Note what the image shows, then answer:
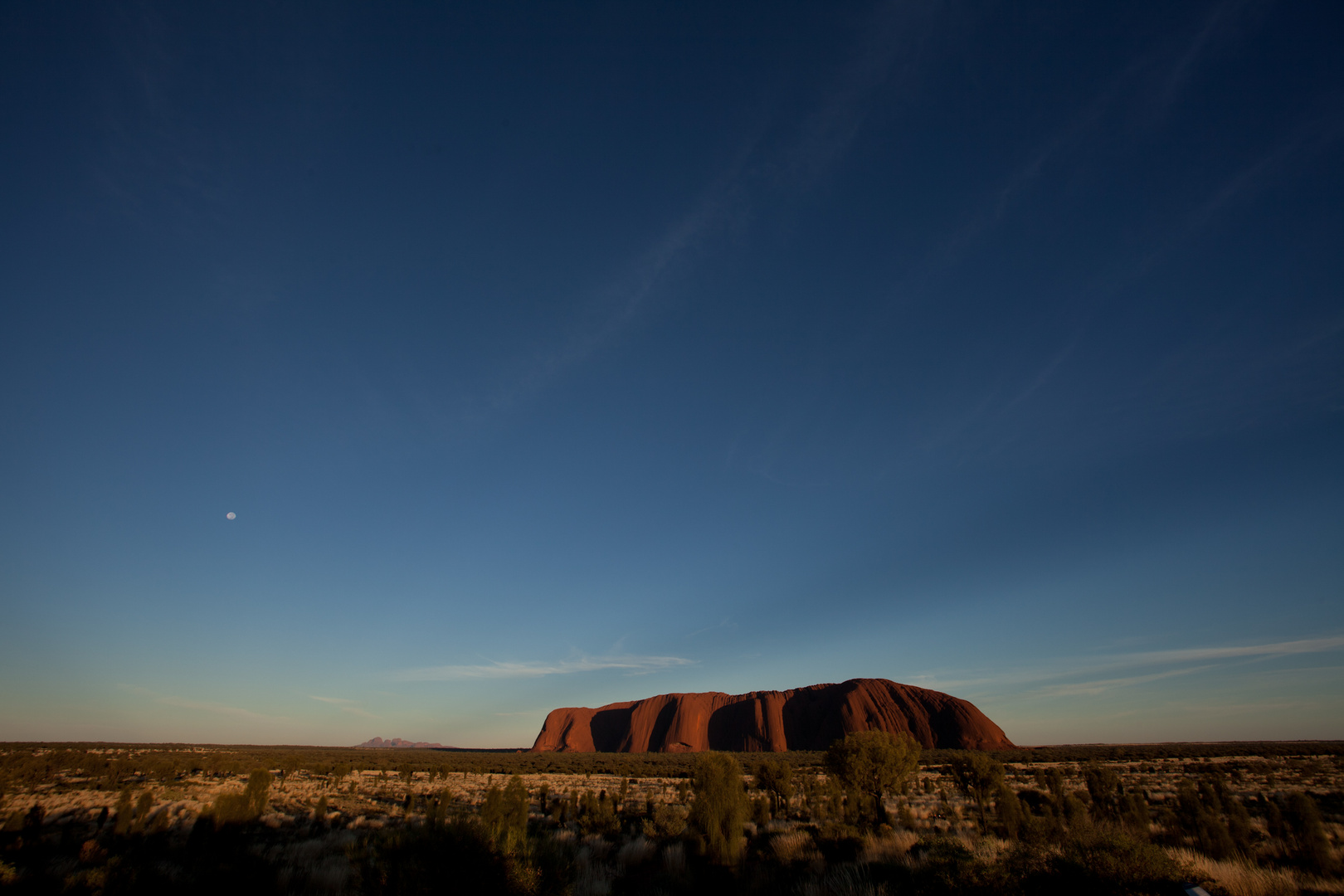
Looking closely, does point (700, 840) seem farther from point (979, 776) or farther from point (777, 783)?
point (777, 783)

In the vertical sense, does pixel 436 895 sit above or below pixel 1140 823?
above

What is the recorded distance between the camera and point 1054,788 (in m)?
25.4

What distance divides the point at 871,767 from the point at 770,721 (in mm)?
123957

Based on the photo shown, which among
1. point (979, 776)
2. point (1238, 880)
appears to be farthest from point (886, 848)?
point (979, 776)

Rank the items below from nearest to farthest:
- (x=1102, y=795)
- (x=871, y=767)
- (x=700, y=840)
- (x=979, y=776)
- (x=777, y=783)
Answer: (x=700, y=840) → (x=871, y=767) → (x=979, y=776) → (x=1102, y=795) → (x=777, y=783)

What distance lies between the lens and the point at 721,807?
1534 cm

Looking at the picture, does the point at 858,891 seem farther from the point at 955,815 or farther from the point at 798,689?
the point at 798,689

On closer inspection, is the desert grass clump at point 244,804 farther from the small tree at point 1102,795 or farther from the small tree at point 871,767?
the small tree at point 1102,795

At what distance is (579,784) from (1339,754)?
282ft

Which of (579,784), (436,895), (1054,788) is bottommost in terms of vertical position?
(579,784)

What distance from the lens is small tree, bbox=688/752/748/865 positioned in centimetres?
1466

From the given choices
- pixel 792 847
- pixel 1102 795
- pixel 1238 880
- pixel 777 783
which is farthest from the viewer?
pixel 777 783

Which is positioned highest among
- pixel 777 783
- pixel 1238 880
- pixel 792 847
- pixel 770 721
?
pixel 1238 880

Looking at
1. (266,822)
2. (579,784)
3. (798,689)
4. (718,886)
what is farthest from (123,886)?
(798,689)
